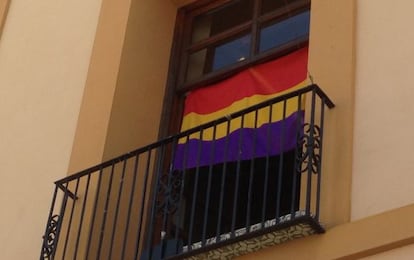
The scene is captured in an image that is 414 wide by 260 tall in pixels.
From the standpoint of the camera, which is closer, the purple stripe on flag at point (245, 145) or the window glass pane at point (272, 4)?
the purple stripe on flag at point (245, 145)

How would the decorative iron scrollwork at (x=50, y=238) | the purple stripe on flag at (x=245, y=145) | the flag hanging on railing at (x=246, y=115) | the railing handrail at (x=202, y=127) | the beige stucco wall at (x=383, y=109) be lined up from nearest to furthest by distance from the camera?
1. the beige stucco wall at (x=383, y=109)
2. the railing handrail at (x=202, y=127)
3. the purple stripe on flag at (x=245, y=145)
4. the flag hanging on railing at (x=246, y=115)
5. the decorative iron scrollwork at (x=50, y=238)

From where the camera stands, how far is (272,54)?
7938 mm

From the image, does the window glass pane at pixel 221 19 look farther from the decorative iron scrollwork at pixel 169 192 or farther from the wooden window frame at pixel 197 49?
the decorative iron scrollwork at pixel 169 192

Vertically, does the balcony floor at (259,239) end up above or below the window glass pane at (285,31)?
below

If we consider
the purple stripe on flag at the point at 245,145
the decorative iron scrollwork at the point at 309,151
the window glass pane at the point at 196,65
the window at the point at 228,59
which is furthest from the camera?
the window glass pane at the point at 196,65

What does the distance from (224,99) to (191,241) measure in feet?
5.33

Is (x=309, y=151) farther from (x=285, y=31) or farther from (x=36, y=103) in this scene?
(x=36, y=103)

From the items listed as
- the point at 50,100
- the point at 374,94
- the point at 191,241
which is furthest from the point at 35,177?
the point at 374,94

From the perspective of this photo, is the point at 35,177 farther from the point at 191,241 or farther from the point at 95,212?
the point at 191,241

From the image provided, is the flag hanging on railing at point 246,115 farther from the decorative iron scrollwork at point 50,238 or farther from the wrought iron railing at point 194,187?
the decorative iron scrollwork at point 50,238

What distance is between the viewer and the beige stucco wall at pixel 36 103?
7.93 meters

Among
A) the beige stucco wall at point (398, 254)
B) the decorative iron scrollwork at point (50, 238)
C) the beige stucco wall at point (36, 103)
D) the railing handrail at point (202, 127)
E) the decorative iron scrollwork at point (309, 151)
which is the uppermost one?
the beige stucco wall at point (36, 103)

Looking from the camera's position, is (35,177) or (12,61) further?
(12,61)

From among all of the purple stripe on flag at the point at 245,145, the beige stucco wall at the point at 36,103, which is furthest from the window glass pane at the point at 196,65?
the purple stripe on flag at the point at 245,145
